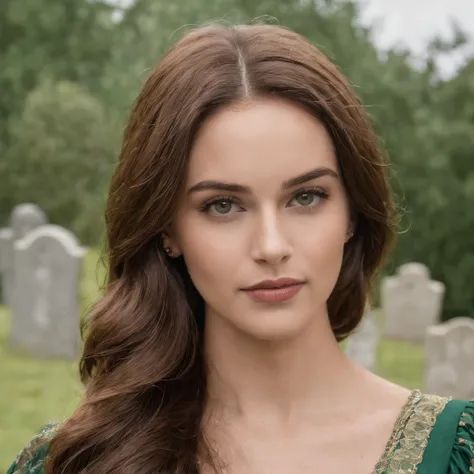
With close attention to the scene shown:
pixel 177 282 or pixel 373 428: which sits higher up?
pixel 177 282

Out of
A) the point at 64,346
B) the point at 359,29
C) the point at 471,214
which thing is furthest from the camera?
the point at 359,29

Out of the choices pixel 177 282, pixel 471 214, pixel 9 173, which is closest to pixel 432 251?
pixel 471 214

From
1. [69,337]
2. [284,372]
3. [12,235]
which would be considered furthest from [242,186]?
[12,235]

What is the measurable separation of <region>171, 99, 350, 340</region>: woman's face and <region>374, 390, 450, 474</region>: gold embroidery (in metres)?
0.37

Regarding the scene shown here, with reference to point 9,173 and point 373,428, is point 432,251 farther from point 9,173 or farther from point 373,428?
point 373,428

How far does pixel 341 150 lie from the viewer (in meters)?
2.49

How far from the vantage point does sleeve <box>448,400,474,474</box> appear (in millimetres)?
2445

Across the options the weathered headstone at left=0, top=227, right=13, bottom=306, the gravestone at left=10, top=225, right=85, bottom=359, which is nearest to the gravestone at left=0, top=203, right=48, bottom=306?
the weathered headstone at left=0, top=227, right=13, bottom=306

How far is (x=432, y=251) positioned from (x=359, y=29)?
7.33 m

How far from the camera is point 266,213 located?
2.37m

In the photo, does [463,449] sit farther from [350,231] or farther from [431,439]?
[350,231]

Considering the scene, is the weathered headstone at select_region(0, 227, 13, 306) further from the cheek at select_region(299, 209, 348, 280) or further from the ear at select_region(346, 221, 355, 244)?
the cheek at select_region(299, 209, 348, 280)

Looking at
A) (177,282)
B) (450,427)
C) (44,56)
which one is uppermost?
(44,56)

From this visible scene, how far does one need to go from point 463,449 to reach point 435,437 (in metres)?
0.08
